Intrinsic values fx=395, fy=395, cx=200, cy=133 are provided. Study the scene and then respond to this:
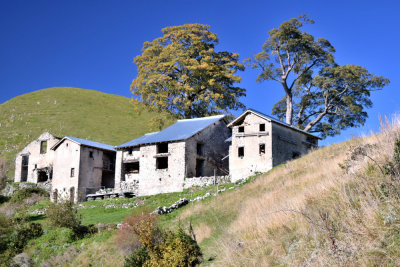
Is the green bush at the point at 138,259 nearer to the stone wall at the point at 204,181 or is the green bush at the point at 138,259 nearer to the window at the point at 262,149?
the stone wall at the point at 204,181

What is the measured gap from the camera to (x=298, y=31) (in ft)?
138

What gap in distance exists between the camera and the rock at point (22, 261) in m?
22.8

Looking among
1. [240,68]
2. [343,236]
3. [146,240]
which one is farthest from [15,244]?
[240,68]

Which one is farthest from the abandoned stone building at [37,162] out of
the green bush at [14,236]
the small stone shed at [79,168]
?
the green bush at [14,236]

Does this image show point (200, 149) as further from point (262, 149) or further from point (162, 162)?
point (262, 149)

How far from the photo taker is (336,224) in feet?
29.6

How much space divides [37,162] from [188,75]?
2825 centimetres

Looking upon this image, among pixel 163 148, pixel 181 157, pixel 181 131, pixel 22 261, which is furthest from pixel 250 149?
pixel 22 261

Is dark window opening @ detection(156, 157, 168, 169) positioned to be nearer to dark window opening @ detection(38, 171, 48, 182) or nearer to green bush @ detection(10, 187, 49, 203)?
green bush @ detection(10, 187, 49, 203)

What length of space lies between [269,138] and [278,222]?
24.3 meters

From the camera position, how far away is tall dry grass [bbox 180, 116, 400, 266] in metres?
7.77

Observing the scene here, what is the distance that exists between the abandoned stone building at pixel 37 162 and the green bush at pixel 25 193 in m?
7.28

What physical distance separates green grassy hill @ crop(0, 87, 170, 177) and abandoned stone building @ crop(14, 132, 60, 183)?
455 inches

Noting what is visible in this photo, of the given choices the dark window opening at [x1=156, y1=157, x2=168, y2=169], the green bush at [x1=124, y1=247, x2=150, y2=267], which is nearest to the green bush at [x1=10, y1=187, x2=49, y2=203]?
the dark window opening at [x1=156, y1=157, x2=168, y2=169]
